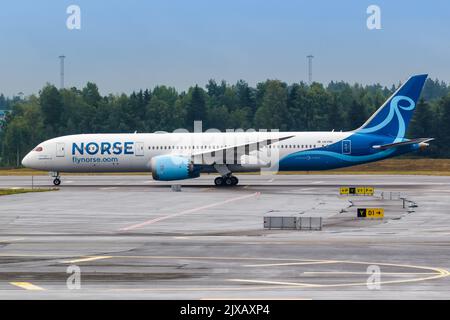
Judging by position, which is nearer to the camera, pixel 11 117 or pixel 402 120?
pixel 402 120

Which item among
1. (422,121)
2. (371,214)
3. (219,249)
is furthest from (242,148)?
(422,121)

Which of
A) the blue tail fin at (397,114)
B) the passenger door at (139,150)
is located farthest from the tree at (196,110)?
the blue tail fin at (397,114)

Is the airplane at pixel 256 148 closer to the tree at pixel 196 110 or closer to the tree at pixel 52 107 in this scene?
the tree at pixel 196 110

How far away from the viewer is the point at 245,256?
2759 centimetres

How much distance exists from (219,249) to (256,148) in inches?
1450

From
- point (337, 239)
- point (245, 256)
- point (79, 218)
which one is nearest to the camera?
point (245, 256)

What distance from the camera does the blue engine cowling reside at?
6297cm

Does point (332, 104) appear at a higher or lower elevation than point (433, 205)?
higher

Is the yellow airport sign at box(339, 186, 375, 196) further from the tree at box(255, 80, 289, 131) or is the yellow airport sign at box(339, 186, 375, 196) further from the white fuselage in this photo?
the tree at box(255, 80, 289, 131)

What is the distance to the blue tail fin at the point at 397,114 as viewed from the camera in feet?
221

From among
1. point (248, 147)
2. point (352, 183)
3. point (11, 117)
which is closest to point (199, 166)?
point (248, 147)

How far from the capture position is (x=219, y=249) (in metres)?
Result: 29.4

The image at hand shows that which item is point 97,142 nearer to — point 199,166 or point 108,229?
point 199,166

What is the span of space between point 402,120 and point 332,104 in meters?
97.2
